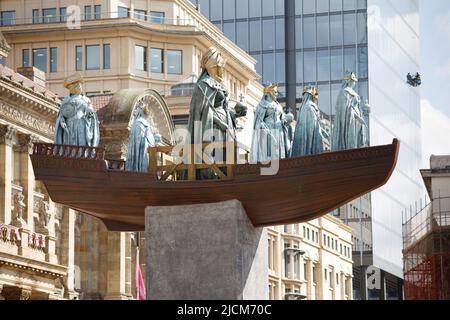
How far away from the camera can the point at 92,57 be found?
11031 centimetres

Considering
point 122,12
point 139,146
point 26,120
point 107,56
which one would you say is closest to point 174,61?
point 122,12

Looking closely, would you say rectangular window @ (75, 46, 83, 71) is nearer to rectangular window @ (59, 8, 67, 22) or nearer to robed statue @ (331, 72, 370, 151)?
rectangular window @ (59, 8, 67, 22)

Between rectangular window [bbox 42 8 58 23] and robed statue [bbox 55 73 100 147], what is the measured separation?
76.3 metres

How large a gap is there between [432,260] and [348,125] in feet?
170

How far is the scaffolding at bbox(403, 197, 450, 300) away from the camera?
277ft

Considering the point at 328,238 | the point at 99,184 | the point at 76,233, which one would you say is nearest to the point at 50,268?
the point at 76,233

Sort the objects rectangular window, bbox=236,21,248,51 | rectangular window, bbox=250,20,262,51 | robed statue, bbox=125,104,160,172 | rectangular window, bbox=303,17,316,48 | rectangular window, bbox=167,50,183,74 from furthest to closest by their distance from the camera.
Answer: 1. rectangular window, bbox=236,21,248,51
2. rectangular window, bbox=250,20,262,51
3. rectangular window, bbox=303,17,316,48
4. rectangular window, bbox=167,50,183,74
5. robed statue, bbox=125,104,160,172

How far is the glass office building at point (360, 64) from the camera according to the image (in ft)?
442

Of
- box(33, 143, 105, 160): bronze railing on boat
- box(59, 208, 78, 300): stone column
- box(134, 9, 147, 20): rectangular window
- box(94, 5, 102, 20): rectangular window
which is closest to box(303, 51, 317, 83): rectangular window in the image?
box(134, 9, 147, 20): rectangular window

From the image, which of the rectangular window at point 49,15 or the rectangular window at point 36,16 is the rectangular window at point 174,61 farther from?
the rectangular window at point 36,16

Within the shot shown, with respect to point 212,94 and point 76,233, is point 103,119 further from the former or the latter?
point 212,94

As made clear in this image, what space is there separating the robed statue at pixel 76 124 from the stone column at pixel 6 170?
40.3 meters

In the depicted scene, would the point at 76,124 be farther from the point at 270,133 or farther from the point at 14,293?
the point at 14,293

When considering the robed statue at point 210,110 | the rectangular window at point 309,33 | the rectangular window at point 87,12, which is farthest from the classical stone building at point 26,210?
the rectangular window at point 309,33
